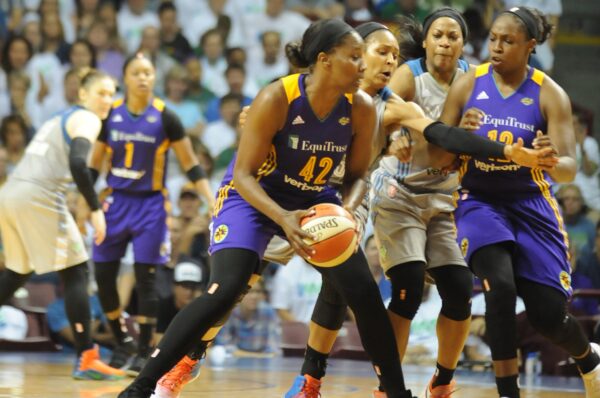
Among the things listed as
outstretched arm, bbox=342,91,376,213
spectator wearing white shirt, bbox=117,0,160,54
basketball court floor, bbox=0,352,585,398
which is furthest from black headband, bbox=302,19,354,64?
spectator wearing white shirt, bbox=117,0,160,54

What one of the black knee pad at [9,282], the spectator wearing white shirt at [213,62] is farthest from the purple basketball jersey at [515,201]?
the spectator wearing white shirt at [213,62]

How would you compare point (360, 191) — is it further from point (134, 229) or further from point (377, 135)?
point (134, 229)

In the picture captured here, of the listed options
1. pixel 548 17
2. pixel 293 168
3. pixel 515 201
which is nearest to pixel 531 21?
pixel 515 201

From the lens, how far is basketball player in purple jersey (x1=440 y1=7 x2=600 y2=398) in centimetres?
523

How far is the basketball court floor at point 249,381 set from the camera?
6.61 m

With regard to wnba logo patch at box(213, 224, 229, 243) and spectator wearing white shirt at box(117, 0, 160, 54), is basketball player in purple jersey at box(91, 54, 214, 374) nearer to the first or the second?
wnba logo patch at box(213, 224, 229, 243)

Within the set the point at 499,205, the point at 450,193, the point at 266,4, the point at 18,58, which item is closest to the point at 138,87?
the point at 450,193

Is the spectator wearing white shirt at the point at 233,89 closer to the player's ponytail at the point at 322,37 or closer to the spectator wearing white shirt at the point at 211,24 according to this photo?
the spectator wearing white shirt at the point at 211,24

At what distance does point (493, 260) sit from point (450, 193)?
0.87 metres

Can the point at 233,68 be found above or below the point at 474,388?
above

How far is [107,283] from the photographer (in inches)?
312

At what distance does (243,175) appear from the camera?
197 inches

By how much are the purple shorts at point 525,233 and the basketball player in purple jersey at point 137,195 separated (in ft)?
9.63

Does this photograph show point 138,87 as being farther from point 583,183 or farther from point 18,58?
point 583,183
